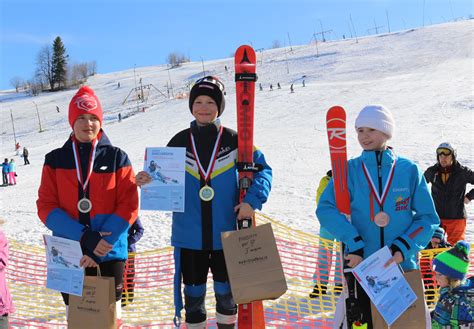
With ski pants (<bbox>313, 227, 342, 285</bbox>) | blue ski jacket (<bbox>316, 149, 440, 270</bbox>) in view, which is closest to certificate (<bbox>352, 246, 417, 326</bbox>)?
blue ski jacket (<bbox>316, 149, 440, 270</bbox>)

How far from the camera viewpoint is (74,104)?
308cm

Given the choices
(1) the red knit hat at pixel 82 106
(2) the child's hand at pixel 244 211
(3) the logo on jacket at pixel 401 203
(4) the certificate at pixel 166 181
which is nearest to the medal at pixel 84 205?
(4) the certificate at pixel 166 181

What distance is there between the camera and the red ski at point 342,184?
2.80 m

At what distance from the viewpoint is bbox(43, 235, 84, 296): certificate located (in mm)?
2939

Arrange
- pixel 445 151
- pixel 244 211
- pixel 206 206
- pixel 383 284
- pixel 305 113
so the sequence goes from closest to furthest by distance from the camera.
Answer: pixel 383 284
pixel 244 211
pixel 206 206
pixel 445 151
pixel 305 113

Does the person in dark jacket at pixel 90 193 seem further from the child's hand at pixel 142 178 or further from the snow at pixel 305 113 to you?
the snow at pixel 305 113

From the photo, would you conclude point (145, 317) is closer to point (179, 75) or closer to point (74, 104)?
point (74, 104)

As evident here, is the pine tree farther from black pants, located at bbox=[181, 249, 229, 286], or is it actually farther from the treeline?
black pants, located at bbox=[181, 249, 229, 286]

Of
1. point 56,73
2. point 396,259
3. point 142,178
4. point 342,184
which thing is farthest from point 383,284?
point 56,73

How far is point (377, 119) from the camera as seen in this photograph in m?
2.87

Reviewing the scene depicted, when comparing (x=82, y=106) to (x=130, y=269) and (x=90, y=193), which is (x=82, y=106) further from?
(x=130, y=269)

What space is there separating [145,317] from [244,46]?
104 inches

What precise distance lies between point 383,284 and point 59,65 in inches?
3337

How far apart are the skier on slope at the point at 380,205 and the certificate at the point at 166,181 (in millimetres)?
938
